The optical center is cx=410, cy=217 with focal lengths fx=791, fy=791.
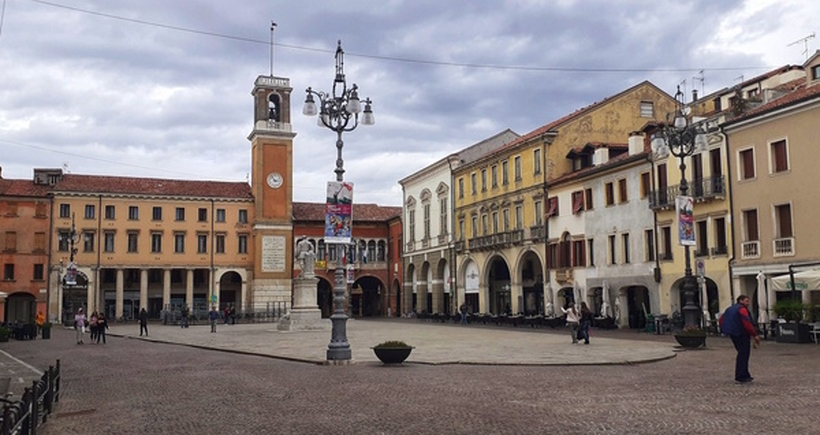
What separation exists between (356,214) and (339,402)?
66257mm

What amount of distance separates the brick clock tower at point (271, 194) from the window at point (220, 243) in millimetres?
2949

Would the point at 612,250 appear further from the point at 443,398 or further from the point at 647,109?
the point at 443,398

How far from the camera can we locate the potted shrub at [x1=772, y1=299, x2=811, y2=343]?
2498cm

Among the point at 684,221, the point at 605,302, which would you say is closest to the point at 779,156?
the point at 684,221

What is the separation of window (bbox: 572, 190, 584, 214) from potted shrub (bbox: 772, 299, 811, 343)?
1831cm

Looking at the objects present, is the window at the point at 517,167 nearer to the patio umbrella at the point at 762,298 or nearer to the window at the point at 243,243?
the patio umbrella at the point at 762,298

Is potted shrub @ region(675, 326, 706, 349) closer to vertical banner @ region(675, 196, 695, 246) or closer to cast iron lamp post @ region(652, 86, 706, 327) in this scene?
cast iron lamp post @ region(652, 86, 706, 327)

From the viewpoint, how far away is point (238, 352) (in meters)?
25.4

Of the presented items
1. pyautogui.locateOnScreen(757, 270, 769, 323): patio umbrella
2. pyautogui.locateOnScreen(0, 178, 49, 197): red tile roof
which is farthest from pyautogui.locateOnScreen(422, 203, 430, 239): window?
pyautogui.locateOnScreen(757, 270, 769, 323): patio umbrella

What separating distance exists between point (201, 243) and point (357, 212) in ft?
51.5

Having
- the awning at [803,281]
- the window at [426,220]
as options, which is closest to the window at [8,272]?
the window at [426,220]

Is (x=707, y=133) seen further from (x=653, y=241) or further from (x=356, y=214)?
(x=356, y=214)

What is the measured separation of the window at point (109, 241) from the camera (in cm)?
6800

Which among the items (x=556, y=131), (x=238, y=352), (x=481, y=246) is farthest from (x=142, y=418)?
(x=481, y=246)
